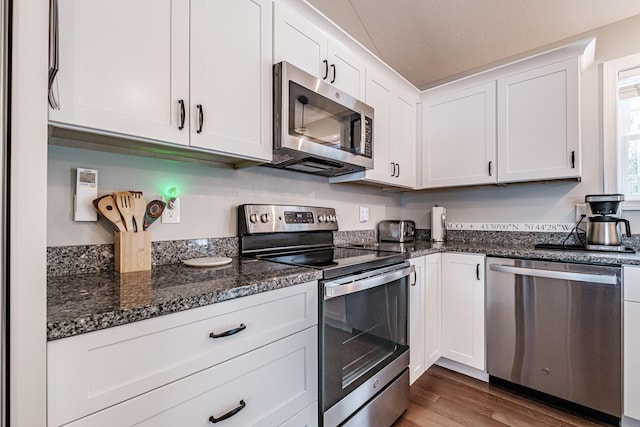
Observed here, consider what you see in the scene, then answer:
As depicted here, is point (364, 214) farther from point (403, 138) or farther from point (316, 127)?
point (316, 127)

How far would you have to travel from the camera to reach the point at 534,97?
2.05 metres

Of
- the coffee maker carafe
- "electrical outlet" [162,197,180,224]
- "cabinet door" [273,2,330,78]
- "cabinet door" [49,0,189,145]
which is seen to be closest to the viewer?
"cabinet door" [49,0,189,145]

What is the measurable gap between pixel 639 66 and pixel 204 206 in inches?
116

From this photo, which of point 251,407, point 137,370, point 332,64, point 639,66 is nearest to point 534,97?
point 639,66

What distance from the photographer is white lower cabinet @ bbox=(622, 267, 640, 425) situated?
1.51m

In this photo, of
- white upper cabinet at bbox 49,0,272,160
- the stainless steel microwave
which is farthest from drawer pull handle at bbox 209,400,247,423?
the stainless steel microwave

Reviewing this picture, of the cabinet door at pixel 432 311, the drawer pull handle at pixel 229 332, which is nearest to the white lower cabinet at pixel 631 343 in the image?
the cabinet door at pixel 432 311

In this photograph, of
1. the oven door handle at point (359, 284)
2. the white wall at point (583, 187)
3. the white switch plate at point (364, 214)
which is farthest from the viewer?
the white switch plate at point (364, 214)

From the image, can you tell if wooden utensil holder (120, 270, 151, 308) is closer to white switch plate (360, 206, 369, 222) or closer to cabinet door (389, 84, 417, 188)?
white switch plate (360, 206, 369, 222)

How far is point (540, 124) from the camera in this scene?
6.66ft

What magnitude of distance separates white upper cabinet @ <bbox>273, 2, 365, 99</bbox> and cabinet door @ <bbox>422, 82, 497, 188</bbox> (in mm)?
926

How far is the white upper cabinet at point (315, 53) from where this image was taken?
144cm

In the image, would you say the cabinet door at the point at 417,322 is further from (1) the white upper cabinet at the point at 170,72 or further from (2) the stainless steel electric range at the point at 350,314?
(1) the white upper cabinet at the point at 170,72

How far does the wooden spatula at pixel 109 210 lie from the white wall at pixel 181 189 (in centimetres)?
6
